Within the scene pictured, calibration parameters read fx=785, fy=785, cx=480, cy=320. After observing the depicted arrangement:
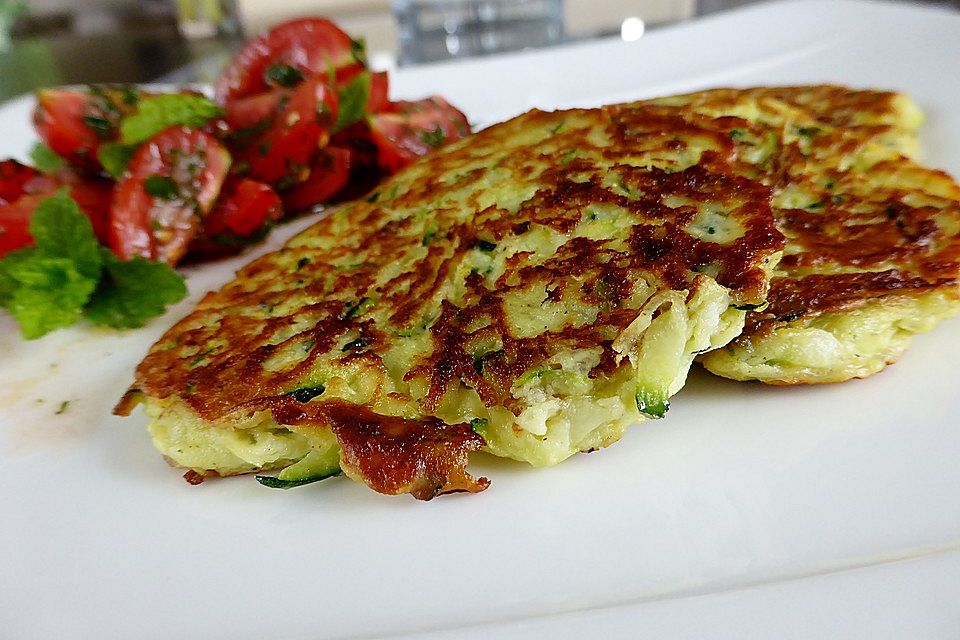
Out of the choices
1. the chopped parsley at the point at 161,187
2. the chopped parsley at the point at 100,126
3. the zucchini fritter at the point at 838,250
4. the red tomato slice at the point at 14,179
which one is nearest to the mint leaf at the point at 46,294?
the chopped parsley at the point at 161,187

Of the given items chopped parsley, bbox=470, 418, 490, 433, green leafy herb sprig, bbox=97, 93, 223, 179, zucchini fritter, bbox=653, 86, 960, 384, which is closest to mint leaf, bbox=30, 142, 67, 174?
green leafy herb sprig, bbox=97, 93, 223, 179

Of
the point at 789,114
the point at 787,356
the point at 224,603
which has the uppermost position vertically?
the point at 789,114

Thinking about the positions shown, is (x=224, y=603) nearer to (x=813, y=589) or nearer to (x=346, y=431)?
(x=346, y=431)

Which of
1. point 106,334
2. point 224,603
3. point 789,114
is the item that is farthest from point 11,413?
point 789,114

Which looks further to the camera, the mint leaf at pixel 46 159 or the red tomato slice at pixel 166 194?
the mint leaf at pixel 46 159

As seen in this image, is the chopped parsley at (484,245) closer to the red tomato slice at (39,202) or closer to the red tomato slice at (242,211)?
the red tomato slice at (242,211)

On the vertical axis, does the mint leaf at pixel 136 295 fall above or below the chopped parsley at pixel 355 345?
below

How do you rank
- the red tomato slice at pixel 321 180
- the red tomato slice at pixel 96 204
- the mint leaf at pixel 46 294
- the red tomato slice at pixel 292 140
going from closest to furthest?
the mint leaf at pixel 46 294 → the red tomato slice at pixel 96 204 → the red tomato slice at pixel 292 140 → the red tomato slice at pixel 321 180
